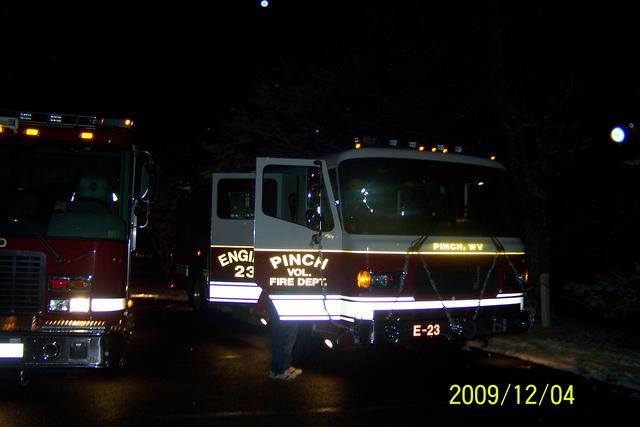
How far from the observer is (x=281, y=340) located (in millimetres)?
8344

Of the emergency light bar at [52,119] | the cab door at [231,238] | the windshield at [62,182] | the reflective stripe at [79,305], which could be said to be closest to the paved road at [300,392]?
the reflective stripe at [79,305]

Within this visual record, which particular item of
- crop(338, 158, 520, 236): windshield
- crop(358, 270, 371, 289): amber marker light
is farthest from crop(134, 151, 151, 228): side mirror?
crop(358, 270, 371, 289): amber marker light

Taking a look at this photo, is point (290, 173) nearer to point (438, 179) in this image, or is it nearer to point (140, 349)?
point (438, 179)

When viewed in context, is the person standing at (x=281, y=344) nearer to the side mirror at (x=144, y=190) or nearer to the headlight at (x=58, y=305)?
the side mirror at (x=144, y=190)

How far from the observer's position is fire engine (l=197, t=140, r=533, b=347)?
8.01 m

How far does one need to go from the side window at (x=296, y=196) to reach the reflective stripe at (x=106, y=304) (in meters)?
2.20

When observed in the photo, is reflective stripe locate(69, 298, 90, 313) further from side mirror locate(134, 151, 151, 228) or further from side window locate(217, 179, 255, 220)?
side window locate(217, 179, 255, 220)

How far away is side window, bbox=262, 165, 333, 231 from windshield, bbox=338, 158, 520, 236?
0.28 m

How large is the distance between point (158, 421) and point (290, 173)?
3921mm

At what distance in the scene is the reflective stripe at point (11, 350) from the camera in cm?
684

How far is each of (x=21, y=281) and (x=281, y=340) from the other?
3.01m

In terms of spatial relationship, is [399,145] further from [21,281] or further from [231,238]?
[231,238]

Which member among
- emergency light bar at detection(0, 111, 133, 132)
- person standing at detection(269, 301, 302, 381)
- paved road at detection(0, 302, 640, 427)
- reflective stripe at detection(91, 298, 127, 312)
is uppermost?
emergency light bar at detection(0, 111, 133, 132)

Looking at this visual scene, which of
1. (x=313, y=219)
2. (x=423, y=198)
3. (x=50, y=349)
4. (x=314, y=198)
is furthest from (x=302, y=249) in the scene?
(x=50, y=349)
